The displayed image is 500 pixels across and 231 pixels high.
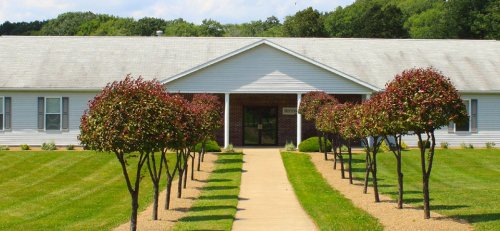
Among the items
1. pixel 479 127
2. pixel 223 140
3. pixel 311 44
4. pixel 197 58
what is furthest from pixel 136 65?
pixel 479 127

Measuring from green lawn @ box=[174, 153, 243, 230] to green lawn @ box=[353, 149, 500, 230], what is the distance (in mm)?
4855

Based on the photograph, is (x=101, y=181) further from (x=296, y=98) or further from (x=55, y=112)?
(x=296, y=98)

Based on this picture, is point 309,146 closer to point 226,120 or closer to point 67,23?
point 226,120

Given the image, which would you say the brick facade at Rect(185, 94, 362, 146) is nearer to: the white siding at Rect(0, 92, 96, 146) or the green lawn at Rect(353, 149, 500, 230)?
the green lawn at Rect(353, 149, 500, 230)

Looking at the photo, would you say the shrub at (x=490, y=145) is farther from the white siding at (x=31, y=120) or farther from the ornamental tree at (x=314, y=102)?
the white siding at (x=31, y=120)

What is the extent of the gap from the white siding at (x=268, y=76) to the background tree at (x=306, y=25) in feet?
147

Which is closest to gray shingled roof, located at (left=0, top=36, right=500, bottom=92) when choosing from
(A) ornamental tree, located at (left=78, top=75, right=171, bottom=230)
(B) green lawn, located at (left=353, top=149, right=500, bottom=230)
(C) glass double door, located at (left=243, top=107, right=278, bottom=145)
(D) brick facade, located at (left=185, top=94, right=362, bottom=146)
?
(D) brick facade, located at (left=185, top=94, right=362, bottom=146)

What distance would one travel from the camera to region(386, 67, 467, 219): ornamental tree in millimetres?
17922

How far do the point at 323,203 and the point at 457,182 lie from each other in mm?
8059

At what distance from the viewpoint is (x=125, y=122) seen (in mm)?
15930

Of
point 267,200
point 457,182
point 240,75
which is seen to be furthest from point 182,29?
point 267,200

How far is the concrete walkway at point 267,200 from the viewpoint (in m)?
18.7

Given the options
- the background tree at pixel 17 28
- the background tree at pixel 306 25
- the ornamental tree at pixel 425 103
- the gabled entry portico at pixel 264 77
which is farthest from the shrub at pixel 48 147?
the background tree at pixel 17 28

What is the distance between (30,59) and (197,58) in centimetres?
922
